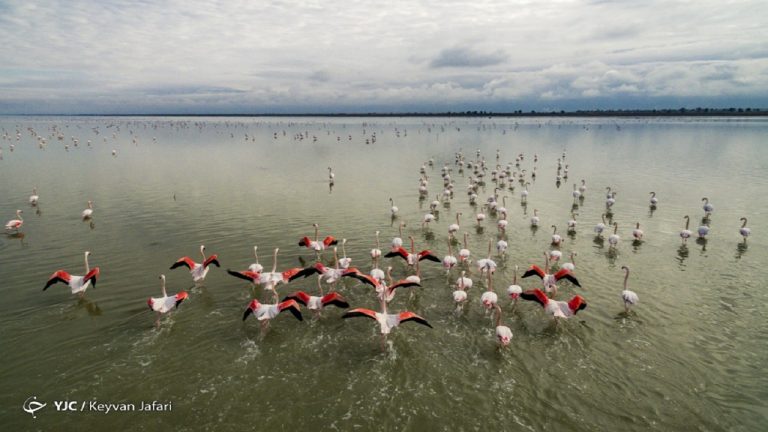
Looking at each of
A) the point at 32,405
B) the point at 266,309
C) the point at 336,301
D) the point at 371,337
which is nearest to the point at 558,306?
the point at 371,337

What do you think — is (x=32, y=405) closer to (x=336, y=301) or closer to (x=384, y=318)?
(x=336, y=301)

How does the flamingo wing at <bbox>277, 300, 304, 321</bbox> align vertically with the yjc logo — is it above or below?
above

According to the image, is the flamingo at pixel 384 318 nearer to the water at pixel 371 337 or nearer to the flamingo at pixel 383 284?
the water at pixel 371 337

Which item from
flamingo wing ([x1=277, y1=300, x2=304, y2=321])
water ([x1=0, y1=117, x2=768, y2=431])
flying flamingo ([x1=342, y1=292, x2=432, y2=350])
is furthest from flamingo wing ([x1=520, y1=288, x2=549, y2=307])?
flamingo wing ([x1=277, y1=300, x2=304, y2=321])

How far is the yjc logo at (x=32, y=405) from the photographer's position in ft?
30.2

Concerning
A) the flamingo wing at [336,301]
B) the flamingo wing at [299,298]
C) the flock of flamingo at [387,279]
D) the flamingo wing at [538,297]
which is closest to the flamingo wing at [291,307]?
the flock of flamingo at [387,279]

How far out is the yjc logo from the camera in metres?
9.19

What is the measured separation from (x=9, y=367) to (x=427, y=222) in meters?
19.3

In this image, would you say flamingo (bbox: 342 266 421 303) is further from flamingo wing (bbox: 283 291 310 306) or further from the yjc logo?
the yjc logo

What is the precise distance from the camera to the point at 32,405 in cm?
932

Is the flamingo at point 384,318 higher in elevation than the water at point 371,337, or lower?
higher

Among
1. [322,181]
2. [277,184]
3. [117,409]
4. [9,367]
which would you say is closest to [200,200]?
[277,184]

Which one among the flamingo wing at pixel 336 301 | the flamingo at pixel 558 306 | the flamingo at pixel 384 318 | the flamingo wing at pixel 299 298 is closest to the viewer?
the flamingo at pixel 384 318

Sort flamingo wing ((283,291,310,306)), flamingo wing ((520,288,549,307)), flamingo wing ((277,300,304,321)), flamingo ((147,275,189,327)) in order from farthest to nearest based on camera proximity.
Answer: flamingo wing ((283,291,310,306)), flamingo wing ((520,288,549,307)), flamingo ((147,275,189,327)), flamingo wing ((277,300,304,321))
